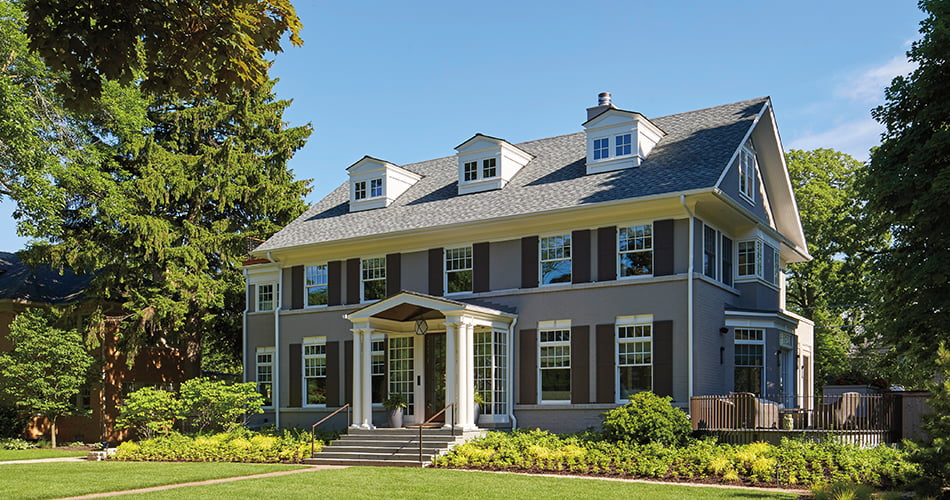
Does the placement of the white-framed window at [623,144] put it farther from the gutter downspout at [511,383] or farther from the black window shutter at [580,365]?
the gutter downspout at [511,383]

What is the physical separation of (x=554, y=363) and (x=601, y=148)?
18.3 ft

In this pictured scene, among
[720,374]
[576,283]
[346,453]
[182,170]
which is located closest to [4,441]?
[182,170]

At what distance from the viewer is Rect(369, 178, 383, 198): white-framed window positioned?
85.9ft

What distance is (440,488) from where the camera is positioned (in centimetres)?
1397

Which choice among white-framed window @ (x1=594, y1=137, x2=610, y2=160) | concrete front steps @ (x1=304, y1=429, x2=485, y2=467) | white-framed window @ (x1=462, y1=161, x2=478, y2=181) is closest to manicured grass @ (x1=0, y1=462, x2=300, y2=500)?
concrete front steps @ (x1=304, y1=429, x2=485, y2=467)

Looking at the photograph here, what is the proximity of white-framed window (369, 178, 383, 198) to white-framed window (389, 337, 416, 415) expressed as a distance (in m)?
4.93

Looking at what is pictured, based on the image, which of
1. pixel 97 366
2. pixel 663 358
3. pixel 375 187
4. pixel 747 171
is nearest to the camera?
pixel 663 358

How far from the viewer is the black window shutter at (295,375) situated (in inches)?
998

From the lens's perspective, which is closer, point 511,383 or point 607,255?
point 607,255

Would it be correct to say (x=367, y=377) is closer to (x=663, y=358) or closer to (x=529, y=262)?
(x=529, y=262)

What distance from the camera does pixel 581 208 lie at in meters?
20.2

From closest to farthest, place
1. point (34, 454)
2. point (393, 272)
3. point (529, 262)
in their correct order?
point (529, 262)
point (393, 272)
point (34, 454)

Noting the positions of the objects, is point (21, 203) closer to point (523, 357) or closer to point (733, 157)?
point (523, 357)

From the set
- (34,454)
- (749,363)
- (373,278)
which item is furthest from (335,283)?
(749,363)
